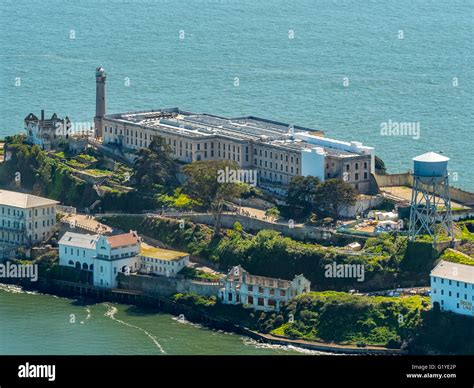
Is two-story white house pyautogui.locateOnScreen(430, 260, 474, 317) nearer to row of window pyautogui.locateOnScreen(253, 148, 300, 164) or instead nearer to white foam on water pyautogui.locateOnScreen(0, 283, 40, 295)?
row of window pyautogui.locateOnScreen(253, 148, 300, 164)

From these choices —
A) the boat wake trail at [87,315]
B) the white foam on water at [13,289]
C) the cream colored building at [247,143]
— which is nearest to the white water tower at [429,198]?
the cream colored building at [247,143]

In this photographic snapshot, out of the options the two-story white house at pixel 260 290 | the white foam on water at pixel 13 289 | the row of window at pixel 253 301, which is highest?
the two-story white house at pixel 260 290

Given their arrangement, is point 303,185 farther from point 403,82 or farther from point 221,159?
point 403,82

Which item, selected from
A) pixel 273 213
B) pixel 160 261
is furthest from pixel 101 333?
pixel 273 213

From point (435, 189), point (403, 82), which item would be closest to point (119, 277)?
point (435, 189)

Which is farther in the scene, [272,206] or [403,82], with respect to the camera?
[403,82]

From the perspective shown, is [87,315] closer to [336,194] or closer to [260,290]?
[260,290]

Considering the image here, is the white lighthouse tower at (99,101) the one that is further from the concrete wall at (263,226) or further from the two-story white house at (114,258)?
the two-story white house at (114,258)
